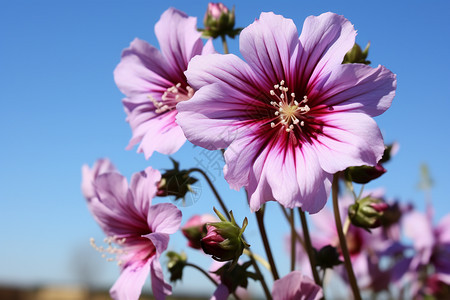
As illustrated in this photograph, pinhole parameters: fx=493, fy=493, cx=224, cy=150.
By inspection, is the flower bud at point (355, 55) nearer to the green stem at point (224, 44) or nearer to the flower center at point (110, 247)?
the green stem at point (224, 44)

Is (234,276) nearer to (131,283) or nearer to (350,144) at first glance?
(131,283)

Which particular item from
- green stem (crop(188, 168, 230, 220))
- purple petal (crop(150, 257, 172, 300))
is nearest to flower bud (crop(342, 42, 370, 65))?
green stem (crop(188, 168, 230, 220))

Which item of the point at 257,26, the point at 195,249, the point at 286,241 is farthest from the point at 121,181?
the point at 286,241

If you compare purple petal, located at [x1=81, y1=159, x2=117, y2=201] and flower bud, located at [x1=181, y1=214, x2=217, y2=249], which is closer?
flower bud, located at [x1=181, y1=214, x2=217, y2=249]

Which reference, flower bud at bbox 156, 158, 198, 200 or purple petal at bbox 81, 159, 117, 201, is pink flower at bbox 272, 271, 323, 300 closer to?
flower bud at bbox 156, 158, 198, 200

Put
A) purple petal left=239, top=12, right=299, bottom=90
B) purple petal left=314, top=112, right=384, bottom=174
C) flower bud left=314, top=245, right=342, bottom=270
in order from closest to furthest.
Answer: purple petal left=314, top=112, right=384, bottom=174
purple petal left=239, top=12, right=299, bottom=90
flower bud left=314, top=245, right=342, bottom=270

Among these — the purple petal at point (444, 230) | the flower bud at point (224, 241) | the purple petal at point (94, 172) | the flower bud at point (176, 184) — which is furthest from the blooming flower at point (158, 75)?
the purple petal at point (444, 230)

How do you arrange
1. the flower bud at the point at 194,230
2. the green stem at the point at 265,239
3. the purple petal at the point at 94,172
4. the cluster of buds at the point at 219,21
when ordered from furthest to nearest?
the purple petal at the point at 94,172
the cluster of buds at the point at 219,21
the flower bud at the point at 194,230
the green stem at the point at 265,239

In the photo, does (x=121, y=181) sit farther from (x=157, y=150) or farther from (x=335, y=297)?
(x=335, y=297)
